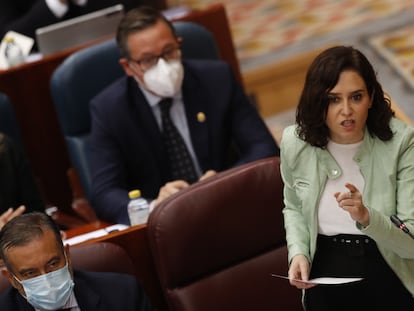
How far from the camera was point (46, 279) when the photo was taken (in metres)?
2.16

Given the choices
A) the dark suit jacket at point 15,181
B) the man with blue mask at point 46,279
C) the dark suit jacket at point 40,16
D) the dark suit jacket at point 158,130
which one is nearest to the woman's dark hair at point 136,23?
the dark suit jacket at point 158,130

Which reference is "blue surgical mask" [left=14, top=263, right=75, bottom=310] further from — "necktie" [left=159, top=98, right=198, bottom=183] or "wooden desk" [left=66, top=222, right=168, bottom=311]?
"necktie" [left=159, top=98, right=198, bottom=183]

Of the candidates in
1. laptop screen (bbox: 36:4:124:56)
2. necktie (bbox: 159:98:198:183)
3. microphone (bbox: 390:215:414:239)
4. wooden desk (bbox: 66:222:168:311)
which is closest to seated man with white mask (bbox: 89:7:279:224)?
necktie (bbox: 159:98:198:183)

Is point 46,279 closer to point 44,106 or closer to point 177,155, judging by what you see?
point 177,155

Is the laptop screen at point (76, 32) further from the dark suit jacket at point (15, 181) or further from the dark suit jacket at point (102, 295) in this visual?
the dark suit jacket at point (102, 295)

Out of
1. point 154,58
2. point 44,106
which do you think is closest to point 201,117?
point 154,58

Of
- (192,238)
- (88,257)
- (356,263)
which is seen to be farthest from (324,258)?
(88,257)

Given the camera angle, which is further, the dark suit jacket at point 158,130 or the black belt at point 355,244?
the dark suit jacket at point 158,130

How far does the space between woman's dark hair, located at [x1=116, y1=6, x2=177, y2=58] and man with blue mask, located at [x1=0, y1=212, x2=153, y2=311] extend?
3.03ft

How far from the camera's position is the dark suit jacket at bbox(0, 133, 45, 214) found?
2.94m

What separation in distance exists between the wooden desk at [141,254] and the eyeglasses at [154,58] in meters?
0.63

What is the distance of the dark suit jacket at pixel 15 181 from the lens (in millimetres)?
2943

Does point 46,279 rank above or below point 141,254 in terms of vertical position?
above

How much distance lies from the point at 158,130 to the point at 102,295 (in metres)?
0.89
